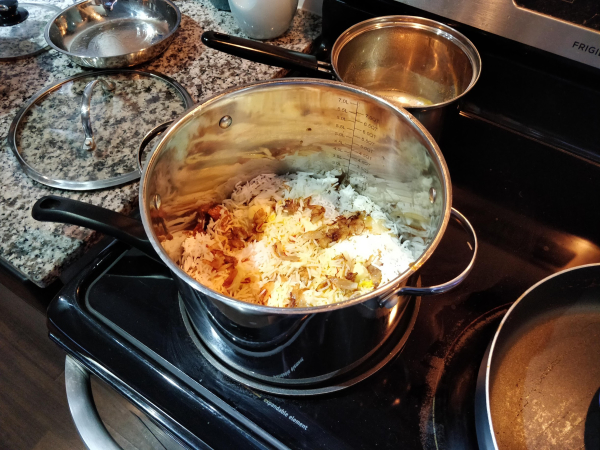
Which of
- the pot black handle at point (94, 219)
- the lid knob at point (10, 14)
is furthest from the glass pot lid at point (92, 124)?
the lid knob at point (10, 14)

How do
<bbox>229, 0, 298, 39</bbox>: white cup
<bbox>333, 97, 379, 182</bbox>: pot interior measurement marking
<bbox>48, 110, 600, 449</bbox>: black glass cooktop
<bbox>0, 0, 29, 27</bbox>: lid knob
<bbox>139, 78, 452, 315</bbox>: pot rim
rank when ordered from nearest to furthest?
<bbox>139, 78, 452, 315</bbox>: pot rim, <bbox>48, 110, 600, 449</bbox>: black glass cooktop, <bbox>333, 97, 379, 182</bbox>: pot interior measurement marking, <bbox>229, 0, 298, 39</bbox>: white cup, <bbox>0, 0, 29, 27</bbox>: lid knob

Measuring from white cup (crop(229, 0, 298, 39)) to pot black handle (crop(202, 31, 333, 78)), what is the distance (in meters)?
0.18

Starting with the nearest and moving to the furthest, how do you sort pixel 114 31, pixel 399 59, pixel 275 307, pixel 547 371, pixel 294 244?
pixel 275 307
pixel 547 371
pixel 294 244
pixel 399 59
pixel 114 31

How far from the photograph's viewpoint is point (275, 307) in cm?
35

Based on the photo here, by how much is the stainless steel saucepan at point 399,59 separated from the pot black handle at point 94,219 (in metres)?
0.31

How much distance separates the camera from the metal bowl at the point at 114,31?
0.80 m

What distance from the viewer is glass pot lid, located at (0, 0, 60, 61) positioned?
85 cm

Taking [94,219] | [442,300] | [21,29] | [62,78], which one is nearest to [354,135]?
[442,300]

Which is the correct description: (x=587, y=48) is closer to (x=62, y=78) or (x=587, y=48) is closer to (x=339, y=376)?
(x=339, y=376)

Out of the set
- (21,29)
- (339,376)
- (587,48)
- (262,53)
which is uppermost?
(587,48)

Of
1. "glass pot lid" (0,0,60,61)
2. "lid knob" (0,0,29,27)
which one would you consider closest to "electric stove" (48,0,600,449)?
"glass pot lid" (0,0,60,61)

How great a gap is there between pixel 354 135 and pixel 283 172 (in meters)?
0.15

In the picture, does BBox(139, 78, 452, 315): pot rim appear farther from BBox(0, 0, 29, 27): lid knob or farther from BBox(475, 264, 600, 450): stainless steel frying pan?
BBox(0, 0, 29, 27): lid knob

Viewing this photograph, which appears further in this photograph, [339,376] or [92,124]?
[92,124]
